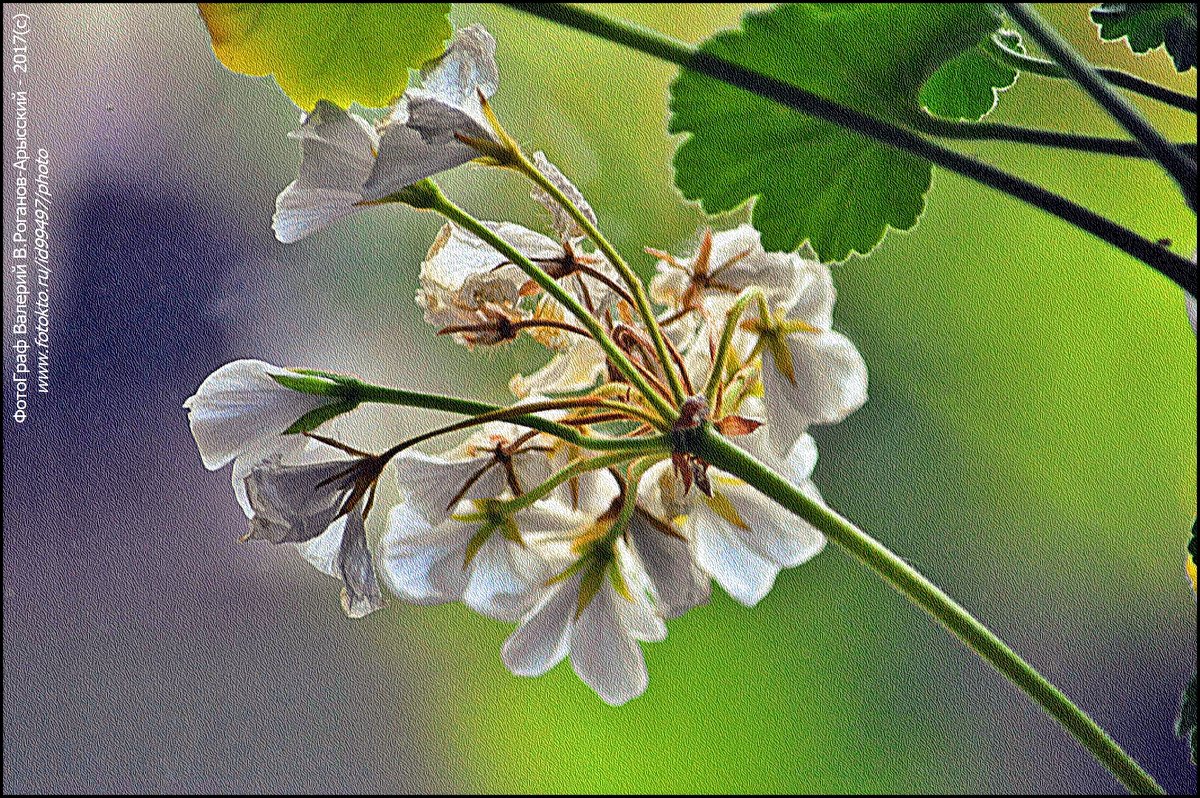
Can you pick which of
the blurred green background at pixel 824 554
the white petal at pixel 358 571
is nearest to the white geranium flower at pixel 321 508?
the white petal at pixel 358 571

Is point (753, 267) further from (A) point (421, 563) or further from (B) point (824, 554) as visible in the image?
(B) point (824, 554)

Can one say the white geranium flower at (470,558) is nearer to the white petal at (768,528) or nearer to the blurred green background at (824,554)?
the white petal at (768,528)

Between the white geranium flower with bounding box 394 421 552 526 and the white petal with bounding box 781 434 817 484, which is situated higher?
the white petal with bounding box 781 434 817 484

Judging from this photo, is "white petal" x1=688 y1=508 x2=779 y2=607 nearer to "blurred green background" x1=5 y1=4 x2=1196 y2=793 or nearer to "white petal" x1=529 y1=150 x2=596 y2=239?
"white petal" x1=529 y1=150 x2=596 y2=239

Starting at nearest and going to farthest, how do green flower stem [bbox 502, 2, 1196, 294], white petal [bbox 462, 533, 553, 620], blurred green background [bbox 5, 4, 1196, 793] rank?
1. green flower stem [bbox 502, 2, 1196, 294]
2. white petal [bbox 462, 533, 553, 620]
3. blurred green background [bbox 5, 4, 1196, 793]

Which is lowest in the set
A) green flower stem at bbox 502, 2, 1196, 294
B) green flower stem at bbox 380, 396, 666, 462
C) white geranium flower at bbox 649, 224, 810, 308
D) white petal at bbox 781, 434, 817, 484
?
white petal at bbox 781, 434, 817, 484

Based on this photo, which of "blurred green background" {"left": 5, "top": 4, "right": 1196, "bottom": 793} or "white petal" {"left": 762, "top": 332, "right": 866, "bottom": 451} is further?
"blurred green background" {"left": 5, "top": 4, "right": 1196, "bottom": 793}

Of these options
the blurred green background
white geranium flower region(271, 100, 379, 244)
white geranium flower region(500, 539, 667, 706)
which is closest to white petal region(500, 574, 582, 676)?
white geranium flower region(500, 539, 667, 706)

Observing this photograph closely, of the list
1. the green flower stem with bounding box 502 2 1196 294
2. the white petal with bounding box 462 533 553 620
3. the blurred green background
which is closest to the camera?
the green flower stem with bounding box 502 2 1196 294
